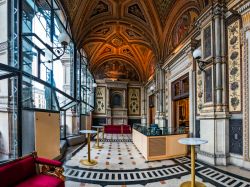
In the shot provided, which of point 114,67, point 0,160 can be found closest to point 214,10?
point 0,160

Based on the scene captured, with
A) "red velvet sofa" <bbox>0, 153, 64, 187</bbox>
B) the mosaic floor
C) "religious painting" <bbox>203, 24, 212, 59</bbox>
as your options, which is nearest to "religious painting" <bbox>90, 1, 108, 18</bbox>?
"religious painting" <bbox>203, 24, 212, 59</bbox>

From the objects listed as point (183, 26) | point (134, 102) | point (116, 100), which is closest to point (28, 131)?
point (183, 26)

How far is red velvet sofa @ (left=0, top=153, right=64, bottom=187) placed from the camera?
7.24ft

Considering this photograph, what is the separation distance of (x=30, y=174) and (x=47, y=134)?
222cm

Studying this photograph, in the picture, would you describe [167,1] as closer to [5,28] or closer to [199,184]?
[5,28]

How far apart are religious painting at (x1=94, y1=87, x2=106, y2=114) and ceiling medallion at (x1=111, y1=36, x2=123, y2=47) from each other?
455cm

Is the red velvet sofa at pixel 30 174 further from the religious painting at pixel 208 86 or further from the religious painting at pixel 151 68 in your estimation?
the religious painting at pixel 151 68

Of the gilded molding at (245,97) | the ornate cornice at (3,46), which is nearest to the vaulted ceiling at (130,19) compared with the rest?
the gilded molding at (245,97)

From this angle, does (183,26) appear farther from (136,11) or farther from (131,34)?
(131,34)

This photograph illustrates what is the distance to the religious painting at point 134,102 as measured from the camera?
60.5 ft

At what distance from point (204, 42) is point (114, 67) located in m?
12.7

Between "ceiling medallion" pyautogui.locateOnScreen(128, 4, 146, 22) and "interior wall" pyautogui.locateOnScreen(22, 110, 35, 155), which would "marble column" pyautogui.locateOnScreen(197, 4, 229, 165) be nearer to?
"interior wall" pyautogui.locateOnScreen(22, 110, 35, 155)

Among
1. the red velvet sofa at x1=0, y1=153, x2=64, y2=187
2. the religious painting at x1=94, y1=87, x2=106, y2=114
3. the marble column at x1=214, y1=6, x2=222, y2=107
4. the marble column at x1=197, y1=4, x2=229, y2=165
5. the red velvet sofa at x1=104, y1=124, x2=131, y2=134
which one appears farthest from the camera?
the religious painting at x1=94, y1=87, x2=106, y2=114

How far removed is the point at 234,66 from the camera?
4.71 meters
